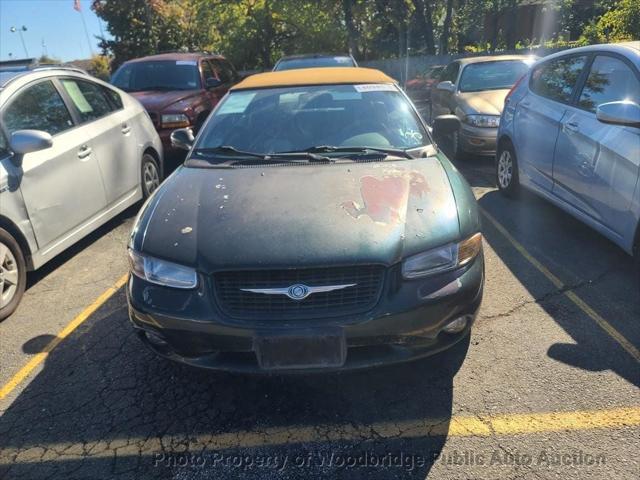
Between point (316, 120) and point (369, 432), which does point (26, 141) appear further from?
point (369, 432)

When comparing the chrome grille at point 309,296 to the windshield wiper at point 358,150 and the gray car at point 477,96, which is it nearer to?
the windshield wiper at point 358,150

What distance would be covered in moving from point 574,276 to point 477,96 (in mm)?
4467

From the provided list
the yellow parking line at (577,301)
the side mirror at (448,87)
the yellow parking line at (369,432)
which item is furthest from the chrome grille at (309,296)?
the side mirror at (448,87)

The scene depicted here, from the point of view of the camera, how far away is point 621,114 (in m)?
3.53

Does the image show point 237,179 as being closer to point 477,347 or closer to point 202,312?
point 202,312

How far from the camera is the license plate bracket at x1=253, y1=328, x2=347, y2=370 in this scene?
2.34m

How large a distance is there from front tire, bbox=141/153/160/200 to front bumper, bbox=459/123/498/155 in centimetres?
427

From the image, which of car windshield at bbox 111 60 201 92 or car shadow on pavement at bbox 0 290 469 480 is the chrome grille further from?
car windshield at bbox 111 60 201 92

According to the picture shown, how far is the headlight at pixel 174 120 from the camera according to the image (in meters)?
7.23

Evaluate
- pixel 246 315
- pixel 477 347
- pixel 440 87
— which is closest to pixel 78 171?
pixel 246 315

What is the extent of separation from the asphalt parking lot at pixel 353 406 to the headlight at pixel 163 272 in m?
0.71

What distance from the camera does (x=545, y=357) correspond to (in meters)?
3.03

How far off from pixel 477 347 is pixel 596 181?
1.90 metres

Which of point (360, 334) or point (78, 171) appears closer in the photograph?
point (360, 334)
